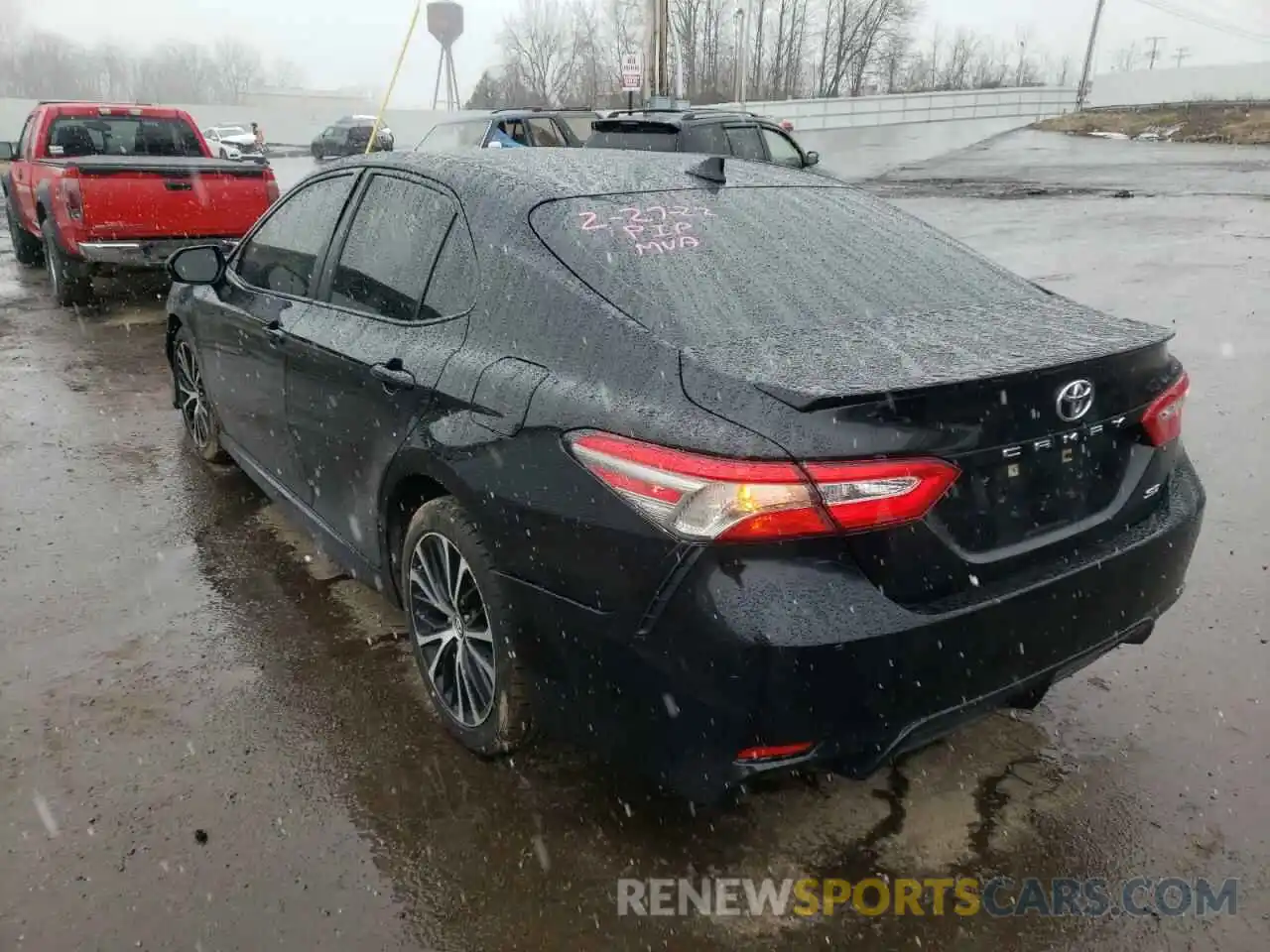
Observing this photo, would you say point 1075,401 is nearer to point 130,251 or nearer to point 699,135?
point 130,251

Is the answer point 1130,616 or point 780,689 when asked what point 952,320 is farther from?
point 780,689

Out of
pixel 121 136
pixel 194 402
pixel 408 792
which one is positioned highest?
pixel 121 136

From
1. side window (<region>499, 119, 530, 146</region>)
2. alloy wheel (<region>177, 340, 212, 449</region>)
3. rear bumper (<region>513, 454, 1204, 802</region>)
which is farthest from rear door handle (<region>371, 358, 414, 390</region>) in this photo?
side window (<region>499, 119, 530, 146</region>)

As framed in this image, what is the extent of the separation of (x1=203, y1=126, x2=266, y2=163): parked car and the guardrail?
1803 cm

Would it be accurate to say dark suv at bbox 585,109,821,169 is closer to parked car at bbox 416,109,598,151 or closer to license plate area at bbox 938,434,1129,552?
parked car at bbox 416,109,598,151

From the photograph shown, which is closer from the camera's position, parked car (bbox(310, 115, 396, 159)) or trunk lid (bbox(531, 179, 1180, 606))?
trunk lid (bbox(531, 179, 1180, 606))

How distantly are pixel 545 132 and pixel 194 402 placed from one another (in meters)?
11.1

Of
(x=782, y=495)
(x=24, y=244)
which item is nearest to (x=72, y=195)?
(x=24, y=244)

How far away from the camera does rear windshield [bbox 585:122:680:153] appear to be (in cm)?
1296

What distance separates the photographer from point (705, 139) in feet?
42.9

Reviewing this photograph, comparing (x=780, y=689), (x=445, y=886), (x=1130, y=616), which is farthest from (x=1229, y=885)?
(x=445, y=886)

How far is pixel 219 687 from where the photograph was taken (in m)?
3.33

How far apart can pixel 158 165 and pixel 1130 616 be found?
8.84 meters

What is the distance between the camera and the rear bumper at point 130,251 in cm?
871
